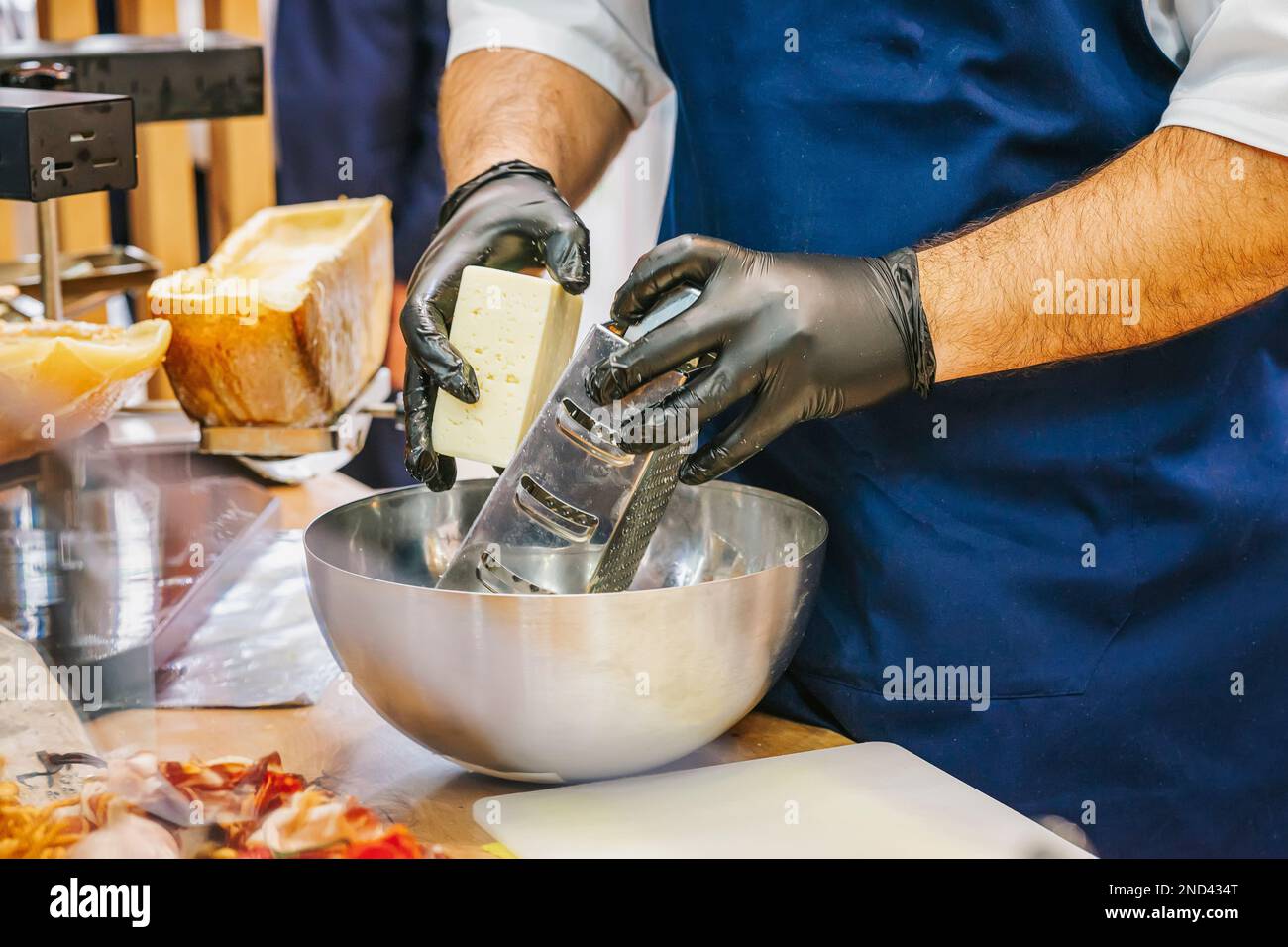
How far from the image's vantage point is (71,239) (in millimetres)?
3207

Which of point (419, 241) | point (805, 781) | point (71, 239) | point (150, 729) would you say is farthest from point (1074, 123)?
point (71, 239)

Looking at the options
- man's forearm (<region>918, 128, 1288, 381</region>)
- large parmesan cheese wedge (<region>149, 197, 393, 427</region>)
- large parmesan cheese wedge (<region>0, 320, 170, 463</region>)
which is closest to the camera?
man's forearm (<region>918, 128, 1288, 381</region>)

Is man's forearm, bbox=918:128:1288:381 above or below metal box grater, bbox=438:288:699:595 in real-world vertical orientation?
above

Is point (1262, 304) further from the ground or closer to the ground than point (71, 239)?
further from the ground

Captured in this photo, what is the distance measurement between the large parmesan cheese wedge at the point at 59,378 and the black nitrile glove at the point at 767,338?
1.54 feet

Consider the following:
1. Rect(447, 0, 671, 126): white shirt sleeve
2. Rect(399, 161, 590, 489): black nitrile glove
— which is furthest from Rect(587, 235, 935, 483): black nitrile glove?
Rect(447, 0, 671, 126): white shirt sleeve

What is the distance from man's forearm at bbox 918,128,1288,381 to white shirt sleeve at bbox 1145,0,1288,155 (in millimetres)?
14

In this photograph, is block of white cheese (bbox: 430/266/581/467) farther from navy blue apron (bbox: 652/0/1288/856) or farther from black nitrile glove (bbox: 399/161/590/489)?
navy blue apron (bbox: 652/0/1288/856)

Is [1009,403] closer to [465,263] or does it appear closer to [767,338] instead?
[767,338]

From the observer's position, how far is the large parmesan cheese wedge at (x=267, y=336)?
1.35m

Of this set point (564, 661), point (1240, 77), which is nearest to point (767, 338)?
point (564, 661)

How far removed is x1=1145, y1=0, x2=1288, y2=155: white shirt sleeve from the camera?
0.86 m
